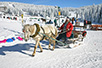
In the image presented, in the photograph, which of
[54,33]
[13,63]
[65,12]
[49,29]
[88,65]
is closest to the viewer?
[88,65]

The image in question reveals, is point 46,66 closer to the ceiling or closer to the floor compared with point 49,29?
closer to the floor

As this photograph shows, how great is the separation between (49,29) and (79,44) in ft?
9.57

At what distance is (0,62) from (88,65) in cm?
405

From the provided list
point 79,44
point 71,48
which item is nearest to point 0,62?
point 71,48

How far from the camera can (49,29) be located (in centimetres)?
578

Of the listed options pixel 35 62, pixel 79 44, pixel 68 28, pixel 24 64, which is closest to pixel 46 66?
pixel 35 62

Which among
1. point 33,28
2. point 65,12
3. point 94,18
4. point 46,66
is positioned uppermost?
point 65,12

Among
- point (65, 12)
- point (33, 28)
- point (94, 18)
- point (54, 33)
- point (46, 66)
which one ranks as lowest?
point (46, 66)

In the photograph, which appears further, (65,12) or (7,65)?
(65,12)

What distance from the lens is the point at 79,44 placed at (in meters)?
7.03

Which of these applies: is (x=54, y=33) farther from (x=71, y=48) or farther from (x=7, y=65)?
(x=7, y=65)

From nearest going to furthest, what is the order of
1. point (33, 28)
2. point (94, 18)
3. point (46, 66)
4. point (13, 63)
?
1. point (46, 66)
2. point (13, 63)
3. point (33, 28)
4. point (94, 18)

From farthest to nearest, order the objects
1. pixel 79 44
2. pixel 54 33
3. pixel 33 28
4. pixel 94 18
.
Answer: pixel 94 18 → pixel 79 44 → pixel 54 33 → pixel 33 28

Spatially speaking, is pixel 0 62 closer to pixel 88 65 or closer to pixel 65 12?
pixel 88 65
